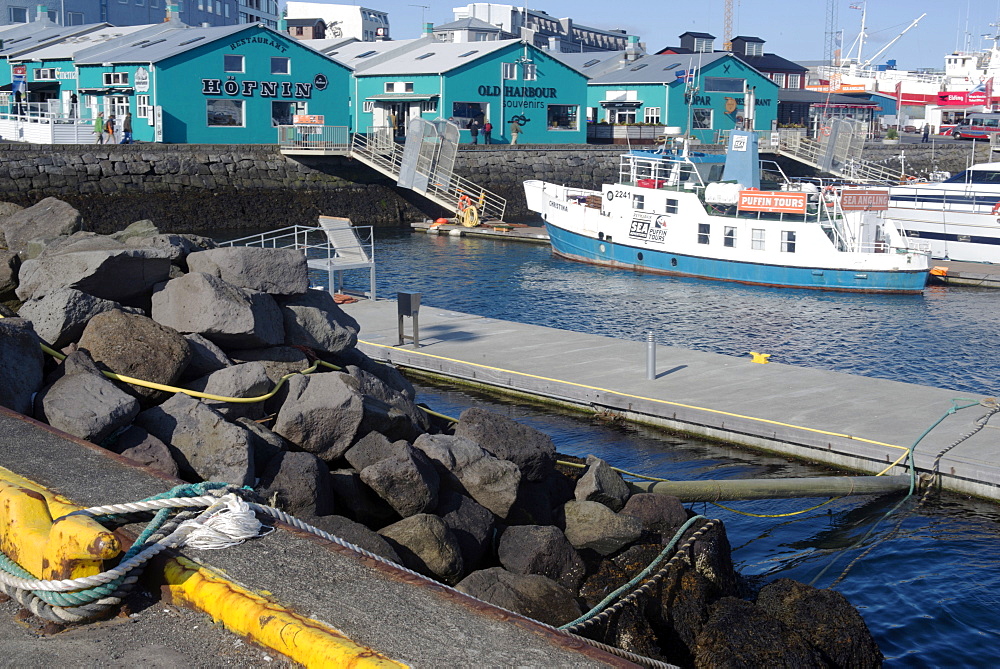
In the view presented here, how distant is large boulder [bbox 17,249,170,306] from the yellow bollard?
14.7 feet

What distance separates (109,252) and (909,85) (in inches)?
4385

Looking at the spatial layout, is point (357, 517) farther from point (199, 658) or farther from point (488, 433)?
point (199, 658)

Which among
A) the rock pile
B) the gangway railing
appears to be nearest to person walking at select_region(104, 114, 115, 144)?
Result: the gangway railing

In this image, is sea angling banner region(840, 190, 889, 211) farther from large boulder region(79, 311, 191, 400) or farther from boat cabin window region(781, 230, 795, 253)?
large boulder region(79, 311, 191, 400)

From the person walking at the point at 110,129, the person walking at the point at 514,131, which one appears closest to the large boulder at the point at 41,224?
the person walking at the point at 110,129

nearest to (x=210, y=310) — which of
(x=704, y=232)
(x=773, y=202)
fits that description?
(x=773, y=202)

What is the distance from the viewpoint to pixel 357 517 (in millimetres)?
8289

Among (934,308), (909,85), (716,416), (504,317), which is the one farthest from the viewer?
(909,85)

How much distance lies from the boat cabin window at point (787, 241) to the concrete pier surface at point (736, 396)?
1330 centimetres

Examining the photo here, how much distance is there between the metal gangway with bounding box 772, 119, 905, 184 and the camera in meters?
54.0

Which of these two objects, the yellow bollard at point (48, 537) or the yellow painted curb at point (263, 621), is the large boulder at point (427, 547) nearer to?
the yellow bollard at point (48, 537)

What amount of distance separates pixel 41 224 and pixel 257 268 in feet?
11.2

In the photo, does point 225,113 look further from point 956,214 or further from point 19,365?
point 19,365

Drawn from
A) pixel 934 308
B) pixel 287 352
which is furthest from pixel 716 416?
pixel 934 308
